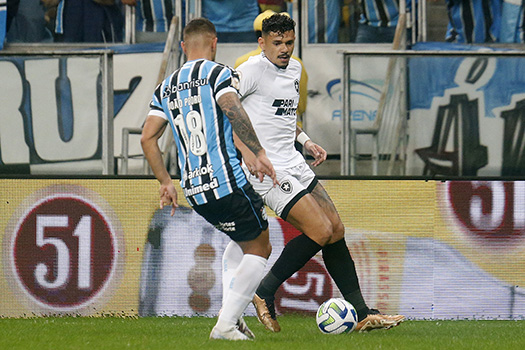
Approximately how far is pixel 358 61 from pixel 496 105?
1164mm

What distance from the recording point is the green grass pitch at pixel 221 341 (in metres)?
5.04

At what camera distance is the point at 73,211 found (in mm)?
6965

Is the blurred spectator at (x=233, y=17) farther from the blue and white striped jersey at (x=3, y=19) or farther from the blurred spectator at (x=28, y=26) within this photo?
the blue and white striped jersey at (x=3, y=19)

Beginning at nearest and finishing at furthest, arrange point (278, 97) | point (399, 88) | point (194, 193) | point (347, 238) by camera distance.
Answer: point (194, 193)
point (278, 97)
point (347, 238)
point (399, 88)

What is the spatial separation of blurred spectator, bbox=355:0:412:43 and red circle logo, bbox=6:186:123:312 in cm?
476

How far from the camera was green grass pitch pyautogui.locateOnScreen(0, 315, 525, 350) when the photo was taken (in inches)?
199

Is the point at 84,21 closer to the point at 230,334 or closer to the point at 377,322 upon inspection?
the point at 377,322

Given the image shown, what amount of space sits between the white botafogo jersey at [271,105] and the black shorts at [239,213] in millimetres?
748

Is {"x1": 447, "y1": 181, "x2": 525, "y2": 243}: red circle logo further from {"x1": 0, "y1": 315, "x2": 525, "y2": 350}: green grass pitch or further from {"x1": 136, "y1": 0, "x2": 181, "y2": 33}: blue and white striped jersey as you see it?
{"x1": 136, "y1": 0, "x2": 181, "y2": 33}: blue and white striped jersey

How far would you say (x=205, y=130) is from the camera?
5.11 m

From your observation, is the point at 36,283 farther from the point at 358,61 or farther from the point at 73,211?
the point at 358,61

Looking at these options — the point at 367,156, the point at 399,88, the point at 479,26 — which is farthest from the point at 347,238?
the point at 479,26

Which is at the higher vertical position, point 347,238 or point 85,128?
point 85,128

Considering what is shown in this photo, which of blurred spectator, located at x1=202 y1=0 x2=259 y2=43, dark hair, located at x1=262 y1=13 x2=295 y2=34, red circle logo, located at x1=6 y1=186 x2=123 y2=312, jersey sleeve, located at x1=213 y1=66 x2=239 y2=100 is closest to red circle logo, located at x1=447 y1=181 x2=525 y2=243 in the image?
dark hair, located at x1=262 y1=13 x2=295 y2=34
